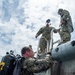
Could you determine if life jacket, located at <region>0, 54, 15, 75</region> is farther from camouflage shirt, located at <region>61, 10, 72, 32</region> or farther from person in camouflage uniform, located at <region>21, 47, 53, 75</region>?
camouflage shirt, located at <region>61, 10, 72, 32</region>

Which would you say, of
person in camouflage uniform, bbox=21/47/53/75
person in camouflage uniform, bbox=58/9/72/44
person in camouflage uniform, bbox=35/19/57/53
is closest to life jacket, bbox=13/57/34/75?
person in camouflage uniform, bbox=21/47/53/75

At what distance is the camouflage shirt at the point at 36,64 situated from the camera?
3052 mm

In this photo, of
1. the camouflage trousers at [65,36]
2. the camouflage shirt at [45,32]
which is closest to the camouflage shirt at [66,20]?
the camouflage trousers at [65,36]

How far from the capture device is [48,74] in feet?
21.1

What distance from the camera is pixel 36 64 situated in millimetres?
3098

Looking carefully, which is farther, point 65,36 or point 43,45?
point 43,45

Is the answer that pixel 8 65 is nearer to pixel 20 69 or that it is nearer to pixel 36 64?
pixel 20 69

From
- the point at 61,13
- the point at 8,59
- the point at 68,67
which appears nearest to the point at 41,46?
the point at 61,13

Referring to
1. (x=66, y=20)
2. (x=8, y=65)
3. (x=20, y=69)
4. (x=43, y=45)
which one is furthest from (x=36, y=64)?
(x=43, y=45)

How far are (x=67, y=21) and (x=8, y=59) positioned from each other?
380 cm

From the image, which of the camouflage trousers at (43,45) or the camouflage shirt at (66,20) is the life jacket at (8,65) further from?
the camouflage trousers at (43,45)

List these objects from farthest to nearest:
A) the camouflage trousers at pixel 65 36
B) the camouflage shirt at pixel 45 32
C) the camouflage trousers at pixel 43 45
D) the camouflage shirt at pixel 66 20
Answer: the camouflage shirt at pixel 45 32 < the camouflage trousers at pixel 43 45 < the camouflage shirt at pixel 66 20 < the camouflage trousers at pixel 65 36

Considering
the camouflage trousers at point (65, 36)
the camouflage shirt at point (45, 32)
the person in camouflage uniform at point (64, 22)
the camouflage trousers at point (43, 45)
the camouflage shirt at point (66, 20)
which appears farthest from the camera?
the camouflage shirt at point (45, 32)

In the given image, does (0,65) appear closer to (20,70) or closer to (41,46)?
(20,70)
